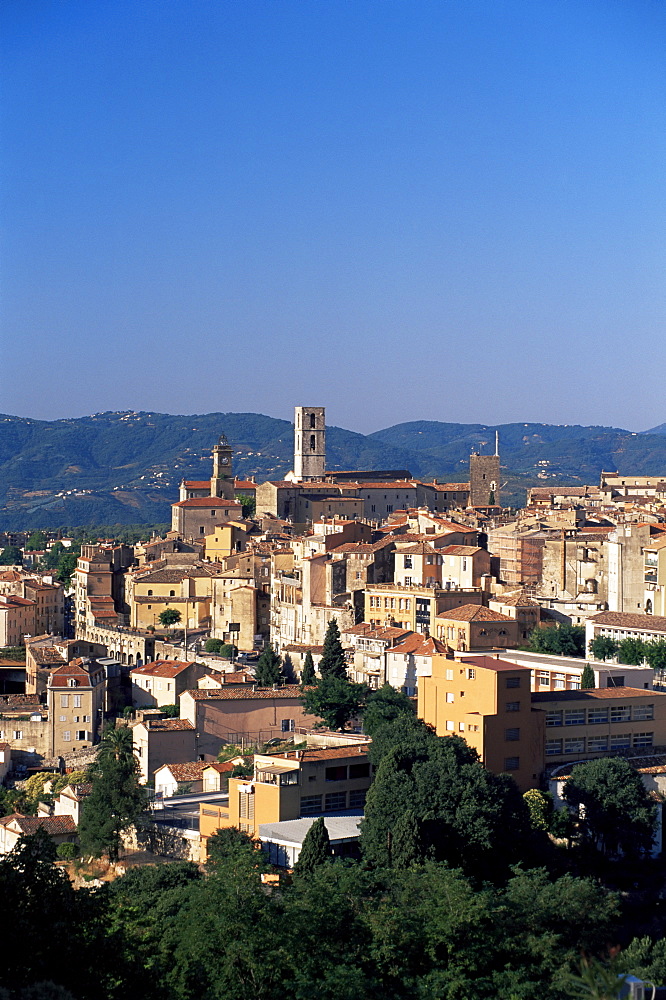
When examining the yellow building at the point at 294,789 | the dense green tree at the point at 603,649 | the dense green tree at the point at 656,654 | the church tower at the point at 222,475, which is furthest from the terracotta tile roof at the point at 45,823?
the church tower at the point at 222,475

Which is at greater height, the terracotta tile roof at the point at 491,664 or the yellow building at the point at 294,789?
the terracotta tile roof at the point at 491,664

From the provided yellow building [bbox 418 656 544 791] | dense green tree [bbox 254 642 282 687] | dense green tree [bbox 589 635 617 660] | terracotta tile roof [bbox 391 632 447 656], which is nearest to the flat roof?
yellow building [bbox 418 656 544 791]

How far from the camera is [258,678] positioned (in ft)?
104

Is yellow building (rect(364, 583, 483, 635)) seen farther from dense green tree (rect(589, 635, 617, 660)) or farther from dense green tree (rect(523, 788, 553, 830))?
dense green tree (rect(523, 788, 553, 830))

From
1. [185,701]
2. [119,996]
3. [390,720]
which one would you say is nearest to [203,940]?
[119,996]

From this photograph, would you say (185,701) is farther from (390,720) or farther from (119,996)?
(119,996)

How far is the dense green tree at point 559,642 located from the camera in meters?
30.8

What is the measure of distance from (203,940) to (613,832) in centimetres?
828

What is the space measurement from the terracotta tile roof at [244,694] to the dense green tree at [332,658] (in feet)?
3.31

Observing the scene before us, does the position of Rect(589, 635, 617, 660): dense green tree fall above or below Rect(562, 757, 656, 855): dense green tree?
above

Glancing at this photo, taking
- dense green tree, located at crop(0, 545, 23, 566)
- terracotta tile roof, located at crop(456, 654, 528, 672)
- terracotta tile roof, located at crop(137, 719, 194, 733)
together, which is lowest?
terracotta tile roof, located at crop(137, 719, 194, 733)

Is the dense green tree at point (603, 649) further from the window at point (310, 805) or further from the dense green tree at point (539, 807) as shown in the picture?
the window at point (310, 805)

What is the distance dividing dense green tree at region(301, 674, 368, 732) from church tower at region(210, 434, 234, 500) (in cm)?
2523

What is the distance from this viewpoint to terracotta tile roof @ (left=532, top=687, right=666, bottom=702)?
24.4 meters
